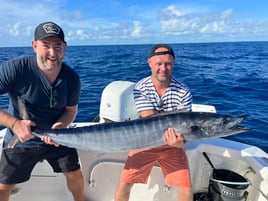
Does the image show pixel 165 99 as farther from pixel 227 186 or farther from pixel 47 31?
pixel 47 31

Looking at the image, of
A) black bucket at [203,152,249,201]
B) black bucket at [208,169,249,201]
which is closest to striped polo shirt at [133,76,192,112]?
black bucket at [203,152,249,201]

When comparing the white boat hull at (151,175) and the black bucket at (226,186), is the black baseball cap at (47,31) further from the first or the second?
the black bucket at (226,186)

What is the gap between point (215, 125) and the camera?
242 cm

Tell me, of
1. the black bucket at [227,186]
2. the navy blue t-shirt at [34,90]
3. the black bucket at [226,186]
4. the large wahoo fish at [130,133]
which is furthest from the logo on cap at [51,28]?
the black bucket at [227,186]

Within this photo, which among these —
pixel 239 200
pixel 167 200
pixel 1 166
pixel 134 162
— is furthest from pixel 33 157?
pixel 239 200

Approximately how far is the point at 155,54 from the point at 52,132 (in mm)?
→ 1287

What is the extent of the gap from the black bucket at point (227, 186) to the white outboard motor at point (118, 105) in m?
1.31

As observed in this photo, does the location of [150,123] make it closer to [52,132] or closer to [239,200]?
[52,132]

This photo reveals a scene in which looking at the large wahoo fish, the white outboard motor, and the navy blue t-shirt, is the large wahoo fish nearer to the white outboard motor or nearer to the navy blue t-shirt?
the navy blue t-shirt

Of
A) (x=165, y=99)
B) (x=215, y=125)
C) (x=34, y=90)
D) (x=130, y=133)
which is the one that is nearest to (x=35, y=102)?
(x=34, y=90)

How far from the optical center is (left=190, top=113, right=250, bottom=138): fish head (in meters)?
2.40

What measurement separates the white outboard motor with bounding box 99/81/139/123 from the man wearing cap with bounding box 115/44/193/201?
681 mm

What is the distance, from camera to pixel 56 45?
2512 mm

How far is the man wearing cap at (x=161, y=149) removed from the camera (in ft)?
9.09
